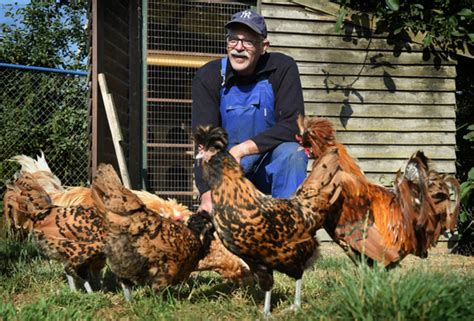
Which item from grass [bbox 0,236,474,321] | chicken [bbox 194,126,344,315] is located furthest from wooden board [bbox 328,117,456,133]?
chicken [bbox 194,126,344,315]

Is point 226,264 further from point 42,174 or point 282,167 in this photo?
point 42,174

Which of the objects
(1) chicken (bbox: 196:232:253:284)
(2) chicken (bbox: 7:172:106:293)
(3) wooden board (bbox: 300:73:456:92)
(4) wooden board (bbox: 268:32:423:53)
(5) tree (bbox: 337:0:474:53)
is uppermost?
(5) tree (bbox: 337:0:474:53)

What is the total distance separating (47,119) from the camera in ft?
33.2

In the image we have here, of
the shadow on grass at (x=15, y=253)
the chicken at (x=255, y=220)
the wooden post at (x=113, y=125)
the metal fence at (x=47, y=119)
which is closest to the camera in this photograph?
the chicken at (x=255, y=220)

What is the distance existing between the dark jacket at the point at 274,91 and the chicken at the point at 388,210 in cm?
42

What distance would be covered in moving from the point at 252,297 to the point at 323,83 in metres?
4.84

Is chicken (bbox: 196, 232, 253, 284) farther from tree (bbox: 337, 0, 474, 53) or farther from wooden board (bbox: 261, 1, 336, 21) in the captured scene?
tree (bbox: 337, 0, 474, 53)

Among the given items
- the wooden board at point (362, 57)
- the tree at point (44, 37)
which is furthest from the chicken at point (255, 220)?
the tree at point (44, 37)

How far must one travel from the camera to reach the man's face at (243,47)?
4824mm

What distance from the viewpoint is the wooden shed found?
27.7 ft

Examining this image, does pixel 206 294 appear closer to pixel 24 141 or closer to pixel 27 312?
pixel 27 312

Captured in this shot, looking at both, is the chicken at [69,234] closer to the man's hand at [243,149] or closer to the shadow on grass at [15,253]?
the shadow on grass at [15,253]

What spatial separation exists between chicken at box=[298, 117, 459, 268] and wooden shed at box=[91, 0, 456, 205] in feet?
13.0


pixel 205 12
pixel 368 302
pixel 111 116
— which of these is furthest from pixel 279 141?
pixel 205 12
